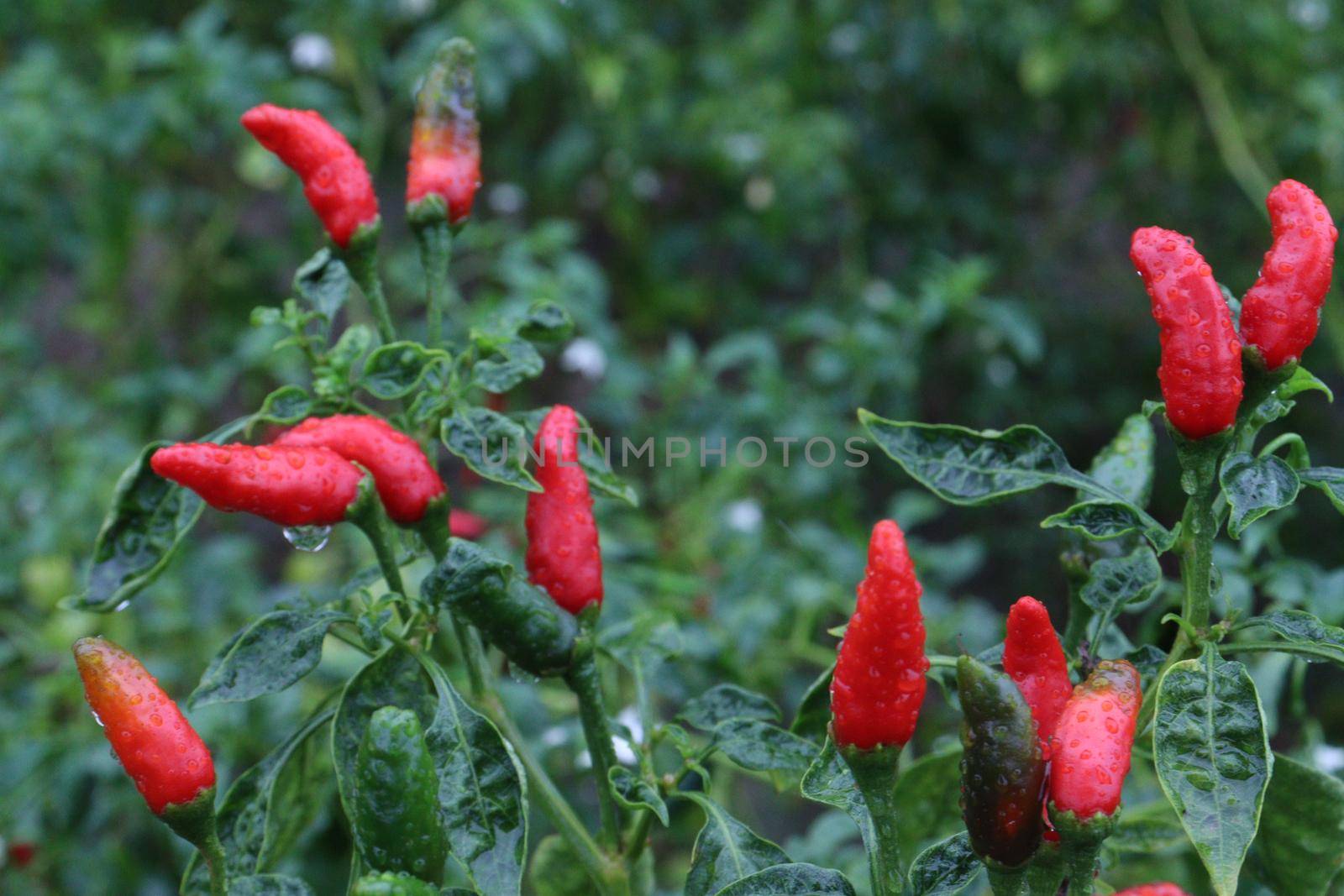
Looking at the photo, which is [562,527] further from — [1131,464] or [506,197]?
[506,197]

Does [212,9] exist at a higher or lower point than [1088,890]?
higher

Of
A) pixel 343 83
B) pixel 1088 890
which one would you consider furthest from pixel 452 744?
pixel 343 83

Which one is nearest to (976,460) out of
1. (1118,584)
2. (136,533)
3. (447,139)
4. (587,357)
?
(1118,584)

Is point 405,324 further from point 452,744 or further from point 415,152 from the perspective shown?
point 452,744

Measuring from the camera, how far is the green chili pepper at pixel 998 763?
0.57 meters

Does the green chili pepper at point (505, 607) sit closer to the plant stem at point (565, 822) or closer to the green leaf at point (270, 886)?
the plant stem at point (565, 822)

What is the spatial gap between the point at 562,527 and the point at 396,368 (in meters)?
0.15

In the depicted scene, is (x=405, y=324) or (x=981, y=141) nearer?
(x=405, y=324)

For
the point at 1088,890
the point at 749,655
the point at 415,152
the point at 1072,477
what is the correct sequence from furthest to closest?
the point at 749,655
the point at 415,152
the point at 1072,477
the point at 1088,890

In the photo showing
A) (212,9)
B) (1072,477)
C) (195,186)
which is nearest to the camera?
(1072,477)

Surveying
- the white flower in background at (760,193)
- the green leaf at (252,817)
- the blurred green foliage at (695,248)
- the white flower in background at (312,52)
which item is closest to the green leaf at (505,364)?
the green leaf at (252,817)

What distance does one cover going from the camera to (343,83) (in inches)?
96.7

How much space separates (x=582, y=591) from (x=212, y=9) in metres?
1.82

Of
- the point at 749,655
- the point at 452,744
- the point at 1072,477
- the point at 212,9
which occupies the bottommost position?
the point at 749,655
